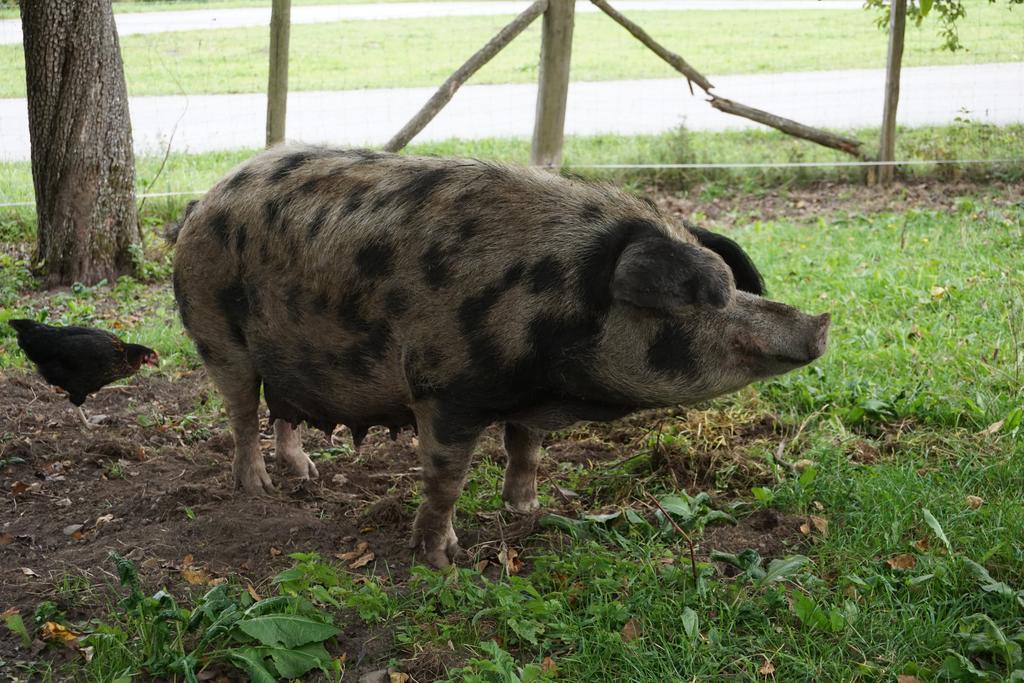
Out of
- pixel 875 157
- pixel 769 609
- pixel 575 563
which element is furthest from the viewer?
pixel 875 157

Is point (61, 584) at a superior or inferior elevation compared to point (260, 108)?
inferior

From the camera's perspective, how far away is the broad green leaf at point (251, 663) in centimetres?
326

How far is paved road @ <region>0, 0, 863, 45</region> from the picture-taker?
15477 millimetres

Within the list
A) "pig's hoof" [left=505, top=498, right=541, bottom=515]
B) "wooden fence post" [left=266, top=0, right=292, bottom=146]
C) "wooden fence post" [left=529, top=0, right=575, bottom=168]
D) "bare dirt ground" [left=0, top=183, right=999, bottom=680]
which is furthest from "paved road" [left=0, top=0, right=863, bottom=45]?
"pig's hoof" [left=505, top=498, right=541, bottom=515]

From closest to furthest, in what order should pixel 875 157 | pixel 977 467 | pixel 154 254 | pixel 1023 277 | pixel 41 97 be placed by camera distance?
pixel 977 467, pixel 1023 277, pixel 41 97, pixel 154 254, pixel 875 157

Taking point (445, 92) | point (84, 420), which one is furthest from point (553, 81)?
point (84, 420)

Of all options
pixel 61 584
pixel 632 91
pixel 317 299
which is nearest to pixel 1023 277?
pixel 317 299

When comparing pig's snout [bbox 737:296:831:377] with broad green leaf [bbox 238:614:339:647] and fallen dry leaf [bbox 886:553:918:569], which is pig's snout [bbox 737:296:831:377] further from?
broad green leaf [bbox 238:614:339:647]

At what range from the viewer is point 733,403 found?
5.53 metres

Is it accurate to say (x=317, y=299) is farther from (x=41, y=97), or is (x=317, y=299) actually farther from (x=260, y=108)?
(x=260, y=108)

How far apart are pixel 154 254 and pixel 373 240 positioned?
503 centimetres

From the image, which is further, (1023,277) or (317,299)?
(1023,277)

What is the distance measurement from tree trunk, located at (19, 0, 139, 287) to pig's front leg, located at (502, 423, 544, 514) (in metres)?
4.63

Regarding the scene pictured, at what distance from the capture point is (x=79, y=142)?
25.1 ft
